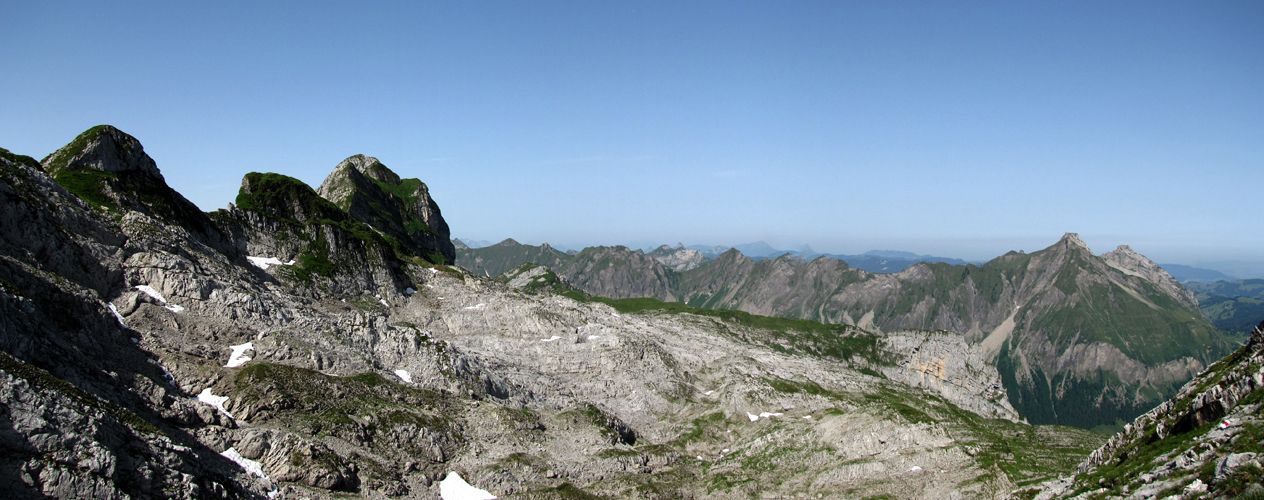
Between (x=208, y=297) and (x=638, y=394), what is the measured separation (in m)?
87.5

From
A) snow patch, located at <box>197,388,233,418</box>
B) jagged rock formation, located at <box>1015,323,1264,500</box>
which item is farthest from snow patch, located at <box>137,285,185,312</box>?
jagged rock formation, located at <box>1015,323,1264,500</box>

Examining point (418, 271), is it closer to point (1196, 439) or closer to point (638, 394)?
point (638, 394)

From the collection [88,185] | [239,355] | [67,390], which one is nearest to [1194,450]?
[67,390]

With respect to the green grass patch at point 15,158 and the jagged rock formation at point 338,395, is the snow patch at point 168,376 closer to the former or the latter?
the jagged rock formation at point 338,395

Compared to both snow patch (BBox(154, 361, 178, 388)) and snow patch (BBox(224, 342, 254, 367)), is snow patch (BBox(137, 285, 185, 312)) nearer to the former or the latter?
snow patch (BBox(224, 342, 254, 367))

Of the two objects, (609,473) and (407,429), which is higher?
(407,429)

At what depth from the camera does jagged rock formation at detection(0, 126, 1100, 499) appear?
5050 cm

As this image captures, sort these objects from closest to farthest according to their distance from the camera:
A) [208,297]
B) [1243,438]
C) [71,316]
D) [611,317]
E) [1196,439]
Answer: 1. [1243,438]
2. [1196,439]
3. [71,316]
4. [208,297]
5. [611,317]

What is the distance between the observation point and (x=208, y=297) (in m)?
86.8

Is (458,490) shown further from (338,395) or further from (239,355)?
(239,355)

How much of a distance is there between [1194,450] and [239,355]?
335 ft

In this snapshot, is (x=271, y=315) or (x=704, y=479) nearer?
(x=271, y=315)

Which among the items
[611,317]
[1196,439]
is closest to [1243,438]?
[1196,439]

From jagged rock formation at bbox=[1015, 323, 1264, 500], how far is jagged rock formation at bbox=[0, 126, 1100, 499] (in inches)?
988
